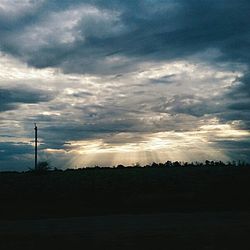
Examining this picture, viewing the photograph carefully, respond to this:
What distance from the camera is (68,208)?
3297cm

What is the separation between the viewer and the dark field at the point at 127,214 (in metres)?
17.4

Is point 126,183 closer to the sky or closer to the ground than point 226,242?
closer to the sky

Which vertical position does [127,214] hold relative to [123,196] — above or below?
below

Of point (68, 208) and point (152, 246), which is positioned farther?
point (68, 208)

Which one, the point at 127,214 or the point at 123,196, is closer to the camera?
the point at 127,214

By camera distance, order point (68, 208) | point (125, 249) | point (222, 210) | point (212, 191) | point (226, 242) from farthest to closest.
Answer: point (212, 191)
point (68, 208)
point (222, 210)
point (226, 242)
point (125, 249)

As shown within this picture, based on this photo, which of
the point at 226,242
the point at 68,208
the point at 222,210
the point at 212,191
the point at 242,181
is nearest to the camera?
the point at 226,242

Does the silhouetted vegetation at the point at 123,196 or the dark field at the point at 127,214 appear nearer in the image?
the dark field at the point at 127,214

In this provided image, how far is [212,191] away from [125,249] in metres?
23.8

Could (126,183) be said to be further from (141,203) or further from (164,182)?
(141,203)

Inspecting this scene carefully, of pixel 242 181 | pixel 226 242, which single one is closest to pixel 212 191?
pixel 242 181

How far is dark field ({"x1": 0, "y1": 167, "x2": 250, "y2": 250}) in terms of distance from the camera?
57.1ft

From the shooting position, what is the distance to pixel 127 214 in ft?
97.0

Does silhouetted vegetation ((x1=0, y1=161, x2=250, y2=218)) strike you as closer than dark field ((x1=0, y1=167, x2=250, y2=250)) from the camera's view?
No
